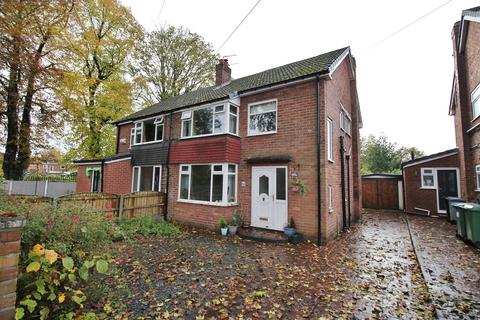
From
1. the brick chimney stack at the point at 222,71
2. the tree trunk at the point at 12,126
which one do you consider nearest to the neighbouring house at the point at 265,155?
the brick chimney stack at the point at 222,71

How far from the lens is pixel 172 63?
71.4ft

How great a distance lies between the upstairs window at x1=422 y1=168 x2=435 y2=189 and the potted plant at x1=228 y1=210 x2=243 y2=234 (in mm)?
12774

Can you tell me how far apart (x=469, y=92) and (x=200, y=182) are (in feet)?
45.9

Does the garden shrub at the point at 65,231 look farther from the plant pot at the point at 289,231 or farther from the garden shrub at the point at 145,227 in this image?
the plant pot at the point at 289,231

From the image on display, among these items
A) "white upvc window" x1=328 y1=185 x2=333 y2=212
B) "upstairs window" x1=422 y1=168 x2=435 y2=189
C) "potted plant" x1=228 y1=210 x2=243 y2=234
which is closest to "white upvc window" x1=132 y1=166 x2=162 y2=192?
"potted plant" x1=228 y1=210 x2=243 y2=234

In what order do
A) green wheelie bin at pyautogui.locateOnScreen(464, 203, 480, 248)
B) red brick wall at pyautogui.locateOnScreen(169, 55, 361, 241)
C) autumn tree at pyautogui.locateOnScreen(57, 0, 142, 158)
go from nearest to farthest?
green wheelie bin at pyautogui.locateOnScreen(464, 203, 480, 248), red brick wall at pyautogui.locateOnScreen(169, 55, 361, 241), autumn tree at pyautogui.locateOnScreen(57, 0, 142, 158)

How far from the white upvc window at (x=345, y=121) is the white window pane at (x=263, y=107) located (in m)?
3.93

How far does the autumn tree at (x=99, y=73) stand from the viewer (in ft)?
49.3

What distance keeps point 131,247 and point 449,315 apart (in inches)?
298

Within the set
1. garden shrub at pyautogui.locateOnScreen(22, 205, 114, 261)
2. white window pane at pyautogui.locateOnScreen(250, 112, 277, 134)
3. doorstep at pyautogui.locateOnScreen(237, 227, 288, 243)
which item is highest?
white window pane at pyautogui.locateOnScreen(250, 112, 277, 134)

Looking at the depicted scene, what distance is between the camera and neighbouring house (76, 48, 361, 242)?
798 centimetres

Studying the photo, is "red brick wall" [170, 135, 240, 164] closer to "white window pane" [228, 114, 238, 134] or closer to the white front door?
"white window pane" [228, 114, 238, 134]

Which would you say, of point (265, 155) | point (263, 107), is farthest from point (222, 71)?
point (265, 155)

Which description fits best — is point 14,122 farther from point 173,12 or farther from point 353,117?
point 353,117
